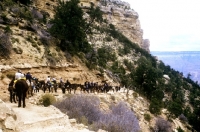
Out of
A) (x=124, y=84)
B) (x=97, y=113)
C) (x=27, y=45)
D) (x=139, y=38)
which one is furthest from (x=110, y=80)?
(x=139, y=38)

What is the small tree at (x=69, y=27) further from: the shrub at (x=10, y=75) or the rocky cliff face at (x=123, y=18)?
the rocky cliff face at (x=123, y=18)

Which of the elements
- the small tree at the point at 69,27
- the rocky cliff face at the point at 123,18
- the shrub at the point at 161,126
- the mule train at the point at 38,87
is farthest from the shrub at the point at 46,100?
the rocky cliff face at the point at 123,18

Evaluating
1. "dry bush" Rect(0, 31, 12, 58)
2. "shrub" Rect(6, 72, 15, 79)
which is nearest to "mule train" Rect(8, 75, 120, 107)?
"shrub" Rect(6, 72, 15, 79)

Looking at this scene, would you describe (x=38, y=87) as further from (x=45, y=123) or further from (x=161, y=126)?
(x=161, y=126)

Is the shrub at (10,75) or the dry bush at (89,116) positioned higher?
the shrub at (10,75)

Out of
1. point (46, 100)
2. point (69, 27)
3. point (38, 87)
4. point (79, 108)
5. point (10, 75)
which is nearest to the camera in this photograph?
point (79, 108)

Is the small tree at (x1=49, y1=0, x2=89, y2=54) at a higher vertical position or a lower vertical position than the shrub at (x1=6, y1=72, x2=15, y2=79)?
higher

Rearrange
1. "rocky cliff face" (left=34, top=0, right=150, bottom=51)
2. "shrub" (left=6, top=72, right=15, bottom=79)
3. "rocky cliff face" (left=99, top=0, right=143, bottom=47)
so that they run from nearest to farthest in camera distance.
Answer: "shrub" (left=6, top=72, right=15, bottom=79) → "rocky cliff face" (left=34, top=0, right=150, bottom=51) → "rocky cliff face" (left=99, top=0, right=143, bottom=47)

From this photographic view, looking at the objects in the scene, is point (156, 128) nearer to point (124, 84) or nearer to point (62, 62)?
point (62, 62)

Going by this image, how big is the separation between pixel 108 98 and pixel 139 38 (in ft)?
257

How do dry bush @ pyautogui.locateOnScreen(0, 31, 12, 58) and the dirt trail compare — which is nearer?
the dirt trail

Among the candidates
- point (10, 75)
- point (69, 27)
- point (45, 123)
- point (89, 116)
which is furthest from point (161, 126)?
point (45, 123)

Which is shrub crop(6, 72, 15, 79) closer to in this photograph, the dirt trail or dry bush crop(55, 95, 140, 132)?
dry bush crop(55, 95, 140, 132)

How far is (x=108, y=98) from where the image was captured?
29062mm
